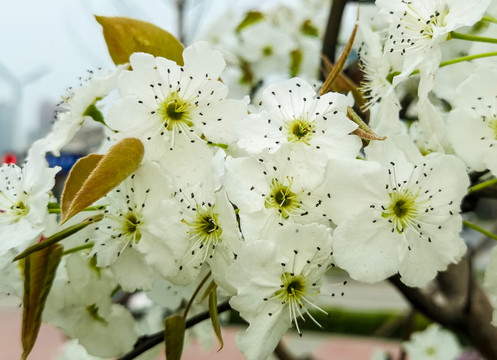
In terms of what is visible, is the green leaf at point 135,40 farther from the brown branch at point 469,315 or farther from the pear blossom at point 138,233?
the brown branch at point 469,315

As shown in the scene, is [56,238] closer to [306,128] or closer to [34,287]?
[34,287]

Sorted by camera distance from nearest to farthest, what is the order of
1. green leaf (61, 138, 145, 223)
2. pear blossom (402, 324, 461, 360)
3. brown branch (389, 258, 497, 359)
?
green leaf (61, 138, 145, 223) → brown branch (389, 258, 497, 359) → pear blossom (402, 324, 461, 360)

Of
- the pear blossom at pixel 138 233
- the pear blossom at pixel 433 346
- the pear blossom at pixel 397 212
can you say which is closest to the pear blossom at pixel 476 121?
the pear blossom at pixel 397 212

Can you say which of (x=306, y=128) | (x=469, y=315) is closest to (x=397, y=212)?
(x=306, y=128)

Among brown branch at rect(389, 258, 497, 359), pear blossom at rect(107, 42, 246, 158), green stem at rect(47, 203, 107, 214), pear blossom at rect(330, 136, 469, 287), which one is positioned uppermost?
pear blossom at rect(107, 42, 246, 158)

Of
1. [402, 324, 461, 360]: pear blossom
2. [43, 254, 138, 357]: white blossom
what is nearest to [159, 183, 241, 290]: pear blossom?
[43, 254, 138, 357]: white blossom

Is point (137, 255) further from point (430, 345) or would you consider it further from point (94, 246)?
point (430, 345)

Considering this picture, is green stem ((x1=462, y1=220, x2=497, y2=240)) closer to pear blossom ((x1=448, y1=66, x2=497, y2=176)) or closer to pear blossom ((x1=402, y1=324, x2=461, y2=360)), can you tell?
pear blossom ((x1=448, y1=66, x2=497, y2=176))

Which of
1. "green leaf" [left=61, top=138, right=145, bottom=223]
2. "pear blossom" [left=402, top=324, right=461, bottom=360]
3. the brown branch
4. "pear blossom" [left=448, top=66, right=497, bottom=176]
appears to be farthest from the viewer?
"pear blossom" [left=402, top=324, right=461, bottom=360]
